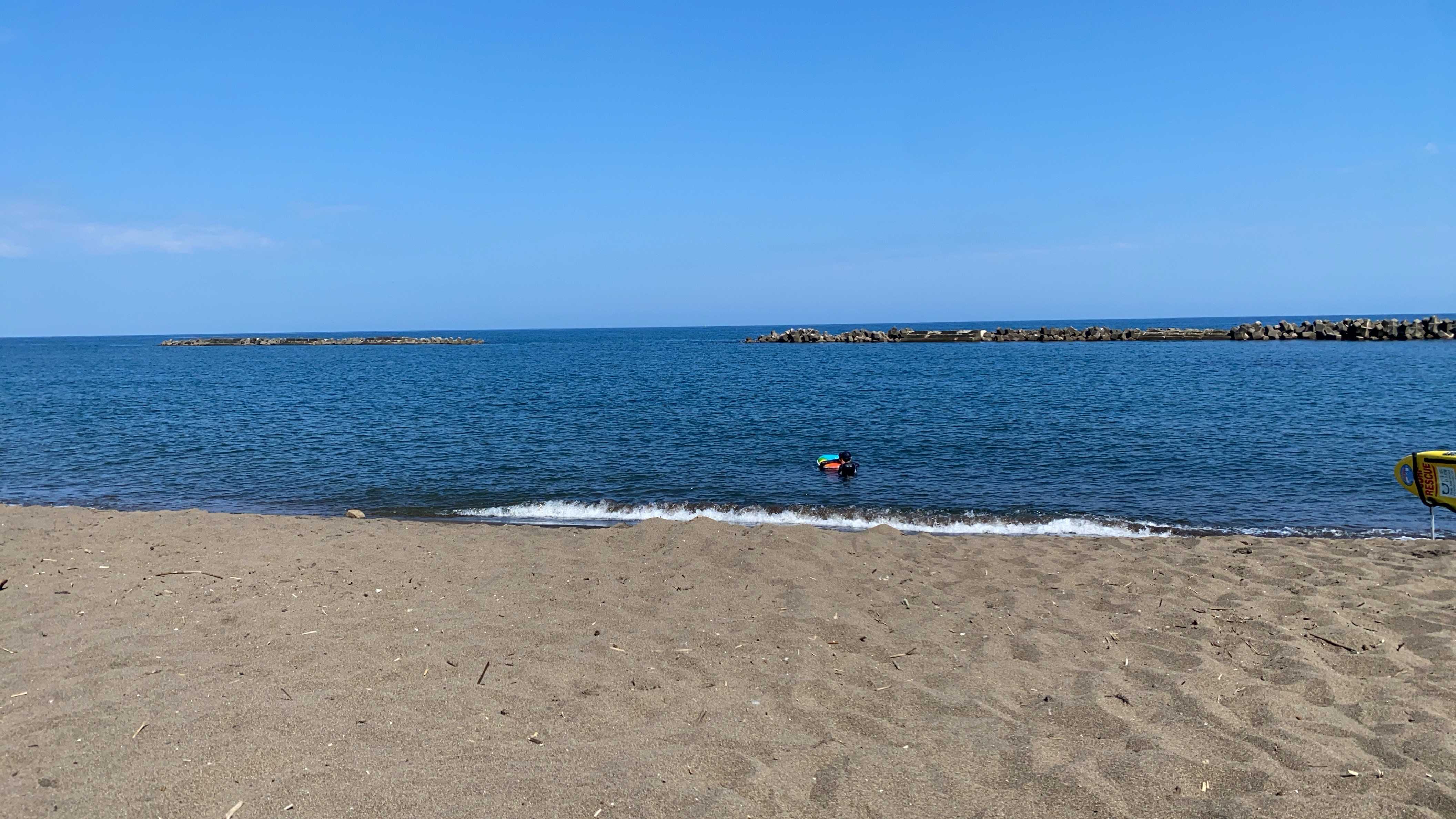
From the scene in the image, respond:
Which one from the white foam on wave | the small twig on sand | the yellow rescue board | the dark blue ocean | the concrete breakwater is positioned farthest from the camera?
the concrete breakwater

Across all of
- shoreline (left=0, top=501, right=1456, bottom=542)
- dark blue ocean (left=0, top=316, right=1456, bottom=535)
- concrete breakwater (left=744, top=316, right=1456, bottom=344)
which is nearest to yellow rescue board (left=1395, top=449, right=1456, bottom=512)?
shoreline (left=0, top=501, right=1456, bottom=542)

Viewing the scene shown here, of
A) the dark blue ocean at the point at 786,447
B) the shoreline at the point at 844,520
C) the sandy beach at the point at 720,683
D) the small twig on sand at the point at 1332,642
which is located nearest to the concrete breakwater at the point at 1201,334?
the dark blue ocean at the point at 786,447

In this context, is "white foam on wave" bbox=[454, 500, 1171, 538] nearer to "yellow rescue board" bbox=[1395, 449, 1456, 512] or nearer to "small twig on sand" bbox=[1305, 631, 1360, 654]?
"yellow rescue board" bbox=[1395, 449, 1456, 512]

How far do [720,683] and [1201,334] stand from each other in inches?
4062

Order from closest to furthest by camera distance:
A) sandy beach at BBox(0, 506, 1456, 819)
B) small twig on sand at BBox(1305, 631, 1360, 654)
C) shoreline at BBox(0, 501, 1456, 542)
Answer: sandy beach at BBox(0, 506, 1456, 819), small twig on sand at BBox(1305, 631, 1360, 654), shoreline at BBox(0, 501, 1456, 542)

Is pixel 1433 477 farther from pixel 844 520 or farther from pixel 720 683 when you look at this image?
pixel 720 683

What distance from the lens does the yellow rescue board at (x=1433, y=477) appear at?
9.55 m

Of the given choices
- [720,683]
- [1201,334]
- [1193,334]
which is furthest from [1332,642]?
[1201,334]

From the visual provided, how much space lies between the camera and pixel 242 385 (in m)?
47.9

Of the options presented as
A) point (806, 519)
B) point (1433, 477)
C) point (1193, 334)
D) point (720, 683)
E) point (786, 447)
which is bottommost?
point (806, 519)

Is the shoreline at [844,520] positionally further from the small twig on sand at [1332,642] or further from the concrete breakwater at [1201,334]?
the concrete breakwater at [1201,334]

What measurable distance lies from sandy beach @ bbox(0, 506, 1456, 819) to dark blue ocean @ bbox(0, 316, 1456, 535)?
18.4 feet

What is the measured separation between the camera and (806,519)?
14.1m

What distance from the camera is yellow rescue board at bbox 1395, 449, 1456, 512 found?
9555mm
